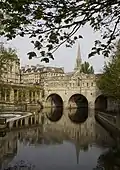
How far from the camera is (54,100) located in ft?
306

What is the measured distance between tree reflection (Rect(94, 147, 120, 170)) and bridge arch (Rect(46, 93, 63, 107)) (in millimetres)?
67953

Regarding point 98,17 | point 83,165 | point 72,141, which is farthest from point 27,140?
point 98,17

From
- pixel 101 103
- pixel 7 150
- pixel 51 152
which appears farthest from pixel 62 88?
pixel 7 150

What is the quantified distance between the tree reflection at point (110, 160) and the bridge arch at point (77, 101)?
65.7 m

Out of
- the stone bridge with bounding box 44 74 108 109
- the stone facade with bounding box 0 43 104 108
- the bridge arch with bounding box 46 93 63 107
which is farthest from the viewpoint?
A: the bridge arch with bounding box 46 93 63 107

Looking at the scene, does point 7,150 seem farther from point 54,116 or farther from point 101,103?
point 101,103

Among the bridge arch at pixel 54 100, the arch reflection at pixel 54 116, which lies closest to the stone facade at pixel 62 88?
the bridge arch at pixel 54 100

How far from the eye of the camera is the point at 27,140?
2636 cm

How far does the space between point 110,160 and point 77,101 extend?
75381 millimetres

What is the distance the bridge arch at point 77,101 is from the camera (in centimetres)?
8793

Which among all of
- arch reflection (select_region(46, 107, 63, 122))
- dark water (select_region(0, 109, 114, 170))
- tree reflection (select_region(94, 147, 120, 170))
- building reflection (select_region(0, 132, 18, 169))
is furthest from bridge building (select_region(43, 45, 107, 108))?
tree reflection (select_region(94, 147, 120, 170))

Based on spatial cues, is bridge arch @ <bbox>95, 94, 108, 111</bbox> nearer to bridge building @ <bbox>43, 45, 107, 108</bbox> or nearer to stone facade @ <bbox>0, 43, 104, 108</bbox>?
bridge building @ <bbox>43, 45, 107, 108</bbox>

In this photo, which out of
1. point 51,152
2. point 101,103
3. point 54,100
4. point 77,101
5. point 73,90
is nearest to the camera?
point 51,152

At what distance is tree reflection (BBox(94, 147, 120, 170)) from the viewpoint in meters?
16.2
